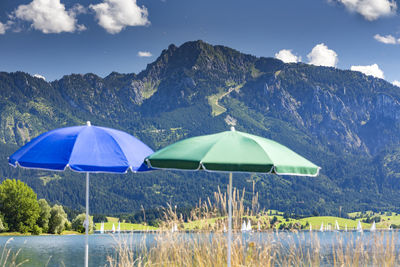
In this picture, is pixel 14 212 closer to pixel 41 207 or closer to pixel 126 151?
pixel 41 207

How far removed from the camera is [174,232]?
9.78 m

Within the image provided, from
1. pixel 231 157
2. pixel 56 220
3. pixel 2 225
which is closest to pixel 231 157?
pixel 231 157

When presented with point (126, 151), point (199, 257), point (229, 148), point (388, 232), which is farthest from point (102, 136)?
point (388, 232)

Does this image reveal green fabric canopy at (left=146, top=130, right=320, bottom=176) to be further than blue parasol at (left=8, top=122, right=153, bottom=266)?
No

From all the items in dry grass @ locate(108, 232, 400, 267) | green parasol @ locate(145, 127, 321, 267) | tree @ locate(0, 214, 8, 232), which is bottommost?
tree @ locate(0, 214, 8, 232)

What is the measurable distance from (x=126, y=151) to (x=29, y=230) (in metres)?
83.0

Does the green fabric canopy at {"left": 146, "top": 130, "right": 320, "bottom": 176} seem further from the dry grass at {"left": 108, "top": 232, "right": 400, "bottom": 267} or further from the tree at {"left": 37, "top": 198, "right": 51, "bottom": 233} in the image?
the tree at {"left": 37, "top": 198, "right": 51, "bottom": 233}

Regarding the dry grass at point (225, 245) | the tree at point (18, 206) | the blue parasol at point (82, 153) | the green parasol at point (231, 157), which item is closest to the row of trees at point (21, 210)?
the tree at point (18, 206)

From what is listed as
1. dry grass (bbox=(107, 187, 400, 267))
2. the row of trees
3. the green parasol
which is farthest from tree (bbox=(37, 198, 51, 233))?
the green parasol

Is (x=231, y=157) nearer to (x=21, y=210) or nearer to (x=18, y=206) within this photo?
(x=18, y=206)

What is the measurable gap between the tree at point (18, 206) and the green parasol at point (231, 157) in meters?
79.5

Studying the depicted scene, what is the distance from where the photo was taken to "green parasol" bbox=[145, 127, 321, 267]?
6.43 metres

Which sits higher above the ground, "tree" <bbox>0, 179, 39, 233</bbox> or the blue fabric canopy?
the blue fabric canopy

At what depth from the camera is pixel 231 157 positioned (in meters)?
6.54
